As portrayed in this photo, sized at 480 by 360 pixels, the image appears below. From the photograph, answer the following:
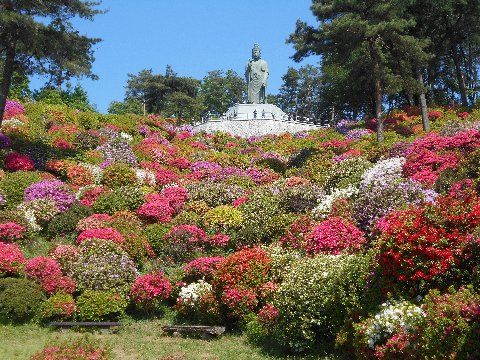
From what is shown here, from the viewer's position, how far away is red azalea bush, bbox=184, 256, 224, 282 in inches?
612

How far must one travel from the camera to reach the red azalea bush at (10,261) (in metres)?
15.2

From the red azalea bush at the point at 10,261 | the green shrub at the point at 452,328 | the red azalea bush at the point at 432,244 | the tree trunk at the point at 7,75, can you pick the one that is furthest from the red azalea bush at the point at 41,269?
the tree trunk at the point at 7,75

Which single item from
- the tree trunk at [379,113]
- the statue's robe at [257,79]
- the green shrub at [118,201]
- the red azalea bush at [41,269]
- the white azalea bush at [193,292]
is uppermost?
the statue's robe at [257,79]

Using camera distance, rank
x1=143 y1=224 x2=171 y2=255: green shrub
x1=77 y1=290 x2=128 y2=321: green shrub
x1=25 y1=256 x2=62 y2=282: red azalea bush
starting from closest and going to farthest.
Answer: x1=77 y1=290 x2=128 y2=321: green shrub < x1=25 y1=256 x2=62 y2=282: red azalea bush < x1=143 y1=224 x2=171 y2=255: green shrub

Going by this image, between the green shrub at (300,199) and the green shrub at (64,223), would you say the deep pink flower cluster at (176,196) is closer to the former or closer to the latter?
the green shrub at (64,223)

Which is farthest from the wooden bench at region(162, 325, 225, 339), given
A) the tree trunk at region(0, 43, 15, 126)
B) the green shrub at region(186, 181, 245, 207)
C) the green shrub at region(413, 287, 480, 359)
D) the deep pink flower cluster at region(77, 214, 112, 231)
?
the tree trunk at region(0, 43, 15, 126)

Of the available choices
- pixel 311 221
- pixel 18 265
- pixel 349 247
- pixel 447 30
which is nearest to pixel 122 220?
pixel 18 265

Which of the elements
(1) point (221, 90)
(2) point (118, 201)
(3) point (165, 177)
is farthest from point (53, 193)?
(1) point (221, 90)

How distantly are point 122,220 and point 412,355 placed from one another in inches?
483

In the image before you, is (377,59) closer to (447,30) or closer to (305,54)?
(305,54)

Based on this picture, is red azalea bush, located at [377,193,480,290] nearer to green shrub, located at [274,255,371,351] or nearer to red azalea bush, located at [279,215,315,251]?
green shrub, located at [274,255,371,351]

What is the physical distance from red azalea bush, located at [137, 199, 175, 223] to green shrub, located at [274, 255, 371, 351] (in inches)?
368

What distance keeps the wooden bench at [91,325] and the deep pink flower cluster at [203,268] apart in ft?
8.06

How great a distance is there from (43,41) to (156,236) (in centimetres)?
1120
